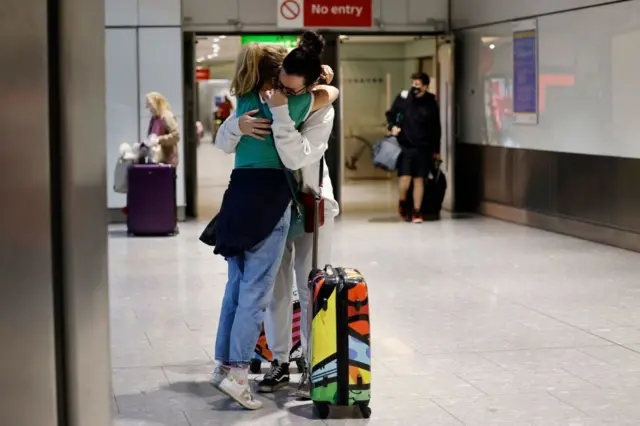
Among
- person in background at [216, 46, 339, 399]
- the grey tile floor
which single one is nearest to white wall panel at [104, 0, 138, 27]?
the grey tile floor

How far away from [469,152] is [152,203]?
4968 millimetres

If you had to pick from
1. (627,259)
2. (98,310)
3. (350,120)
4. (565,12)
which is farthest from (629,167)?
(350,120)

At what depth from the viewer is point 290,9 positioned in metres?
14.0

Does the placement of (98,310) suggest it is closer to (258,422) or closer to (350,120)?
(258,422)

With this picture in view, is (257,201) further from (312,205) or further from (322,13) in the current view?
(322,13)

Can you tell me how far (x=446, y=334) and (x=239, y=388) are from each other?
209cm

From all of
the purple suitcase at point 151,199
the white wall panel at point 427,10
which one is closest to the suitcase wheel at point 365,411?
the purple suitcase at point 151,199

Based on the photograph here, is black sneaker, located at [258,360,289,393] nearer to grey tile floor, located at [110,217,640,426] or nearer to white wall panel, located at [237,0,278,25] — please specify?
grey tile floor, located at [110,217,640,426]

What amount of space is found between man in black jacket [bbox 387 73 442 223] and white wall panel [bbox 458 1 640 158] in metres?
0.91

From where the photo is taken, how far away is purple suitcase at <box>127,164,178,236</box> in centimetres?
1180

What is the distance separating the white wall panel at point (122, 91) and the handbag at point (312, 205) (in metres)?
8.86

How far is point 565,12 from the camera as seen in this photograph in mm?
11562

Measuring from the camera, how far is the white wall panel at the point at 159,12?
13.4 m

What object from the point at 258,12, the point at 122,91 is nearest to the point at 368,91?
the point at 258,12
